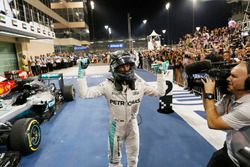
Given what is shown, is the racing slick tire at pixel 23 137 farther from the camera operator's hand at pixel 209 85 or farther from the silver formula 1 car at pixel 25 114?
the camera operator's hand at pixel 209 85

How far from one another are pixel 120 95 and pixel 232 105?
108cm

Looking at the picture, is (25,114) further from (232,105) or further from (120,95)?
(232,105)

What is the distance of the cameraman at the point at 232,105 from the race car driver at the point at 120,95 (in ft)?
2.57

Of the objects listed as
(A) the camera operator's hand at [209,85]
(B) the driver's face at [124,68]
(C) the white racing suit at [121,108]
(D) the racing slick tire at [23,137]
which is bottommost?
(D) the racing slick tire at [23,137]

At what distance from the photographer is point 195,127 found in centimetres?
419

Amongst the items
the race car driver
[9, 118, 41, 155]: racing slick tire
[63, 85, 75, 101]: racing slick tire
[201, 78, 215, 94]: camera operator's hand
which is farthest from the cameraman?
[63, 85, 75, 101]: racing slick tire

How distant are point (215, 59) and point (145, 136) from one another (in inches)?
90.9

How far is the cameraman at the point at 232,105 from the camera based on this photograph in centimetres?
144

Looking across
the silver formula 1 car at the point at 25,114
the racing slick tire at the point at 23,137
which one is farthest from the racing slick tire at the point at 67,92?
the racing slick tire at the point at 23,137

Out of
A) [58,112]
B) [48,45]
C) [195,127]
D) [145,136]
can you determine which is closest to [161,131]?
[145,136]

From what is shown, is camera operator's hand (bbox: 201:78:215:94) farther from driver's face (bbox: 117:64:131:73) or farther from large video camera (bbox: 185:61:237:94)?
driver's face (bbox: 117:64:131:73)

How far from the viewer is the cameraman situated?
1.44 meters

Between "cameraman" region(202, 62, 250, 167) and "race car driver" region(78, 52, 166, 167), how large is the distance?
0.78 m

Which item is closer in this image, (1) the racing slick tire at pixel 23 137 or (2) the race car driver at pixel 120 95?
(2) the race car driver at pixel 120 95
